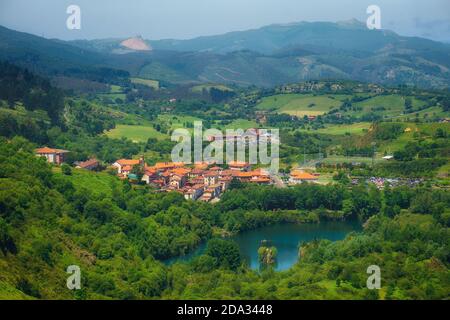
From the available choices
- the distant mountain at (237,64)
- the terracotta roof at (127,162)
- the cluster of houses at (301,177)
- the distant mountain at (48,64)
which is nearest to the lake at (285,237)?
the cluster of houses at (301,177)

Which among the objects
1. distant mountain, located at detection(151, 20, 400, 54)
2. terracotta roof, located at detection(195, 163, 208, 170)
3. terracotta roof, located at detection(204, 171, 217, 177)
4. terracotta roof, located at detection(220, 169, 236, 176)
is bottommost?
distant mountain, located at detection(151, 20, 400, 54)

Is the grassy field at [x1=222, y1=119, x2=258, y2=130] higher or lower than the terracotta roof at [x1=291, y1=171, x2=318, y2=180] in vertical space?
lower

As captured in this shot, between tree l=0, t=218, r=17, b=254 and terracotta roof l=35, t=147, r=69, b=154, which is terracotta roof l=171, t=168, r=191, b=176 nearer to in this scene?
terracotta roof l=35, t=147, r=69, b=154

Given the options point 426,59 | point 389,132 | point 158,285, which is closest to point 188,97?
point 389,132

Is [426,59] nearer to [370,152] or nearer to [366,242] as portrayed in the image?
[370,152]

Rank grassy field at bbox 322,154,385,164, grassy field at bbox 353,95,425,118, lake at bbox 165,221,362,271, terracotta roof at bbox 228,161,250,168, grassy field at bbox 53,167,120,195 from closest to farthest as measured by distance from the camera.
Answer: lake at bbox 165,221,362,271 < grassy field at bbox 53,167,120,195 < terracotta roof at bbox 228,161,250,168 < grassy field at bbox 322,154,385,164 < grassy field at bbox 353,95,425,118

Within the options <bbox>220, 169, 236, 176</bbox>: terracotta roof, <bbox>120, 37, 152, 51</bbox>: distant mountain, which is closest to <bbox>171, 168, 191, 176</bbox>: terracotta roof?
<bbox>220, 169, 236, 176</bbox>: terracotta roof
